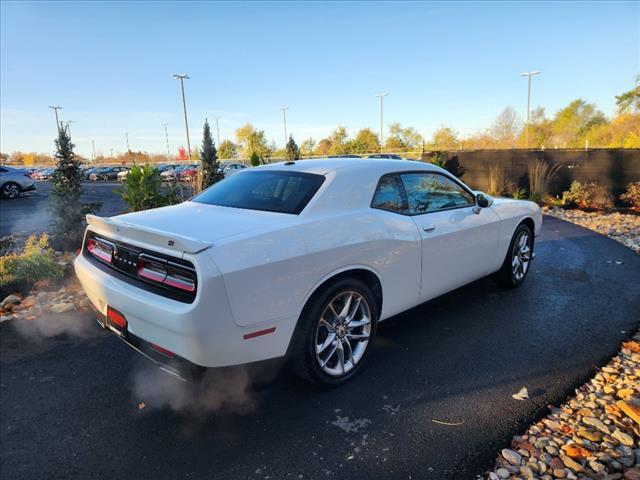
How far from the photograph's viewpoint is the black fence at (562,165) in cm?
1048

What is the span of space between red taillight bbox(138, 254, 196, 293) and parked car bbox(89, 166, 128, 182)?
44907 millimetres

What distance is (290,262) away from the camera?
2.46 metres

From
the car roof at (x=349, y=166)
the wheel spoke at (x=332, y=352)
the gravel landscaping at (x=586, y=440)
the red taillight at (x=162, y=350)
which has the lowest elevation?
the gravel landscaping at (x=586, y=440)

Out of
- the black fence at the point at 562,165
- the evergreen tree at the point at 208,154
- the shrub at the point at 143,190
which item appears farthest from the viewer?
the evergreen tree at the point at 208,154

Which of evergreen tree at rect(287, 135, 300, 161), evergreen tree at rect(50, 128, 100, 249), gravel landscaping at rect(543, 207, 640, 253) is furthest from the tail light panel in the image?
evergreen tree at rect(287, 135, 300, 161)

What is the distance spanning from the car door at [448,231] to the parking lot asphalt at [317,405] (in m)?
0.52

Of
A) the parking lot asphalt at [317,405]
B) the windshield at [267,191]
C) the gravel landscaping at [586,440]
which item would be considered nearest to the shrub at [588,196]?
the parking lot asphalt at [317,405]

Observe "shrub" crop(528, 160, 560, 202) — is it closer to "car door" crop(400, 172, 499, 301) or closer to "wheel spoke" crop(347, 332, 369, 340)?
"car door" crop(400, 172, 499, 301)

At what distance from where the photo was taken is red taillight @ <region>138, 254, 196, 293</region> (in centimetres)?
227

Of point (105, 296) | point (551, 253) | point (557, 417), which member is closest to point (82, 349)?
point (105, 296)

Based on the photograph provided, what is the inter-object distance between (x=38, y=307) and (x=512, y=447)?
192 inches

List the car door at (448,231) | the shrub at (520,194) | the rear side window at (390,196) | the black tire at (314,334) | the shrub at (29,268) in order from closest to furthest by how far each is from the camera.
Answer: the black tire at (314,334), the rear side window at (390,196), the car door at (448,231), the shrub at (29,268), the shrub at (520,194)

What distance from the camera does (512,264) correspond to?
478cm

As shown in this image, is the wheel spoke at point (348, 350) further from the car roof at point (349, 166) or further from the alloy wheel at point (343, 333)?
the car roof at point (349, 166)
